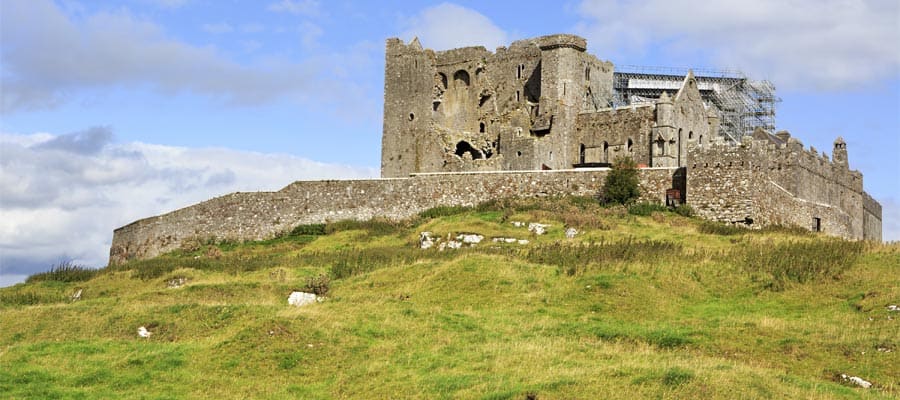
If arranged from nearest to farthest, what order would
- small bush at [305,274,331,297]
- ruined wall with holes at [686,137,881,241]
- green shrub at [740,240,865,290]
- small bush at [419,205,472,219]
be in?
green shrub at [740,240,865,290]
small bush at [305,274,331,297]
ruined wall with holes at [686,137,881,241]
small bush at [419,205,472,219]

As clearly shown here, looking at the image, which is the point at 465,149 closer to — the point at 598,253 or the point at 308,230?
the point at 308,230

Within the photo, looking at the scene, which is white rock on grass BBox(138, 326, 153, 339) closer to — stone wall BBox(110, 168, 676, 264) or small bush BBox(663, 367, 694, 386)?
small bush BBox(663, 367, 694, 386)

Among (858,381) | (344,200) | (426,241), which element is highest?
(344,200)

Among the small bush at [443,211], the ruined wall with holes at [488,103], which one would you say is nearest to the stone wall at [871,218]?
the ruined wall with holes at [488,103]

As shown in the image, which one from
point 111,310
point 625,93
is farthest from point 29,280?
point 625,93

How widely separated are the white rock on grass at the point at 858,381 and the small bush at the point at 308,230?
32336mm

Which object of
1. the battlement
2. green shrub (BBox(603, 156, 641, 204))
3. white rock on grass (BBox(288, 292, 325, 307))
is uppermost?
the battlement

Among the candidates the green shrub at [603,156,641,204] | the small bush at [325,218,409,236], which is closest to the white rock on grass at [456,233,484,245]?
the small bush at [325,218,409,236]

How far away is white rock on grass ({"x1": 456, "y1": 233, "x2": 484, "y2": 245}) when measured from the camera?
139 ft

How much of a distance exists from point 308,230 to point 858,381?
33.6 meters

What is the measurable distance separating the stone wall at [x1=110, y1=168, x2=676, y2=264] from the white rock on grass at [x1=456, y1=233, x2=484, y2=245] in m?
6.84

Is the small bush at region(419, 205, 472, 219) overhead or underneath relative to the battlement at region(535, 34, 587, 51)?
underneath

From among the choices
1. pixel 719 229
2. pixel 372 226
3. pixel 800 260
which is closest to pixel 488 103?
pixel 372 226

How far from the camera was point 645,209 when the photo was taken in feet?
150
